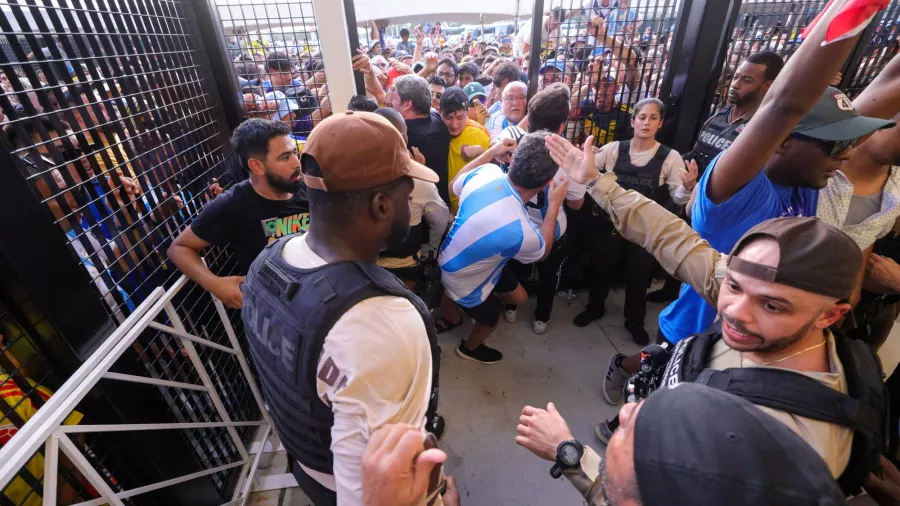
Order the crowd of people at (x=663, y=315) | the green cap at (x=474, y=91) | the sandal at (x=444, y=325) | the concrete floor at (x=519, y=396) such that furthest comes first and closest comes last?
1. the green cap at (x=474, y=91)
2. the sandal at (x=444, y=325)
3. the concrete floor at (x=519, y=396)
4. the crowd of people at (x=663, y=315)

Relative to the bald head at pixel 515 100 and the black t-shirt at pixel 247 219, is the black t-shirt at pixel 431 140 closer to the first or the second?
the bald head at pixel 515 100

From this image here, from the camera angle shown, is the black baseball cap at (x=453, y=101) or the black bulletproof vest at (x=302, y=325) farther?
the black baseball cap at (x=453, y=101)

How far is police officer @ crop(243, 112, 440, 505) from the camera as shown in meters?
0.88

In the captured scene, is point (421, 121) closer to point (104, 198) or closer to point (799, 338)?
point (104, 198)

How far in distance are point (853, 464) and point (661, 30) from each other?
3.55m

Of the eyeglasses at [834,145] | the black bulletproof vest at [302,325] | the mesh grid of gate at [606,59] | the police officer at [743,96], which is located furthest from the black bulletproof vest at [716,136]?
the black bulletproof vest at [302,325]

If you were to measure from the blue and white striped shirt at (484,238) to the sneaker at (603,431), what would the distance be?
45.1 inches

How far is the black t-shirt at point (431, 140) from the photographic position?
315 cm

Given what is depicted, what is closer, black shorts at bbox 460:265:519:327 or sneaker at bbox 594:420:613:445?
sneaker at bbox 594:420:613:445

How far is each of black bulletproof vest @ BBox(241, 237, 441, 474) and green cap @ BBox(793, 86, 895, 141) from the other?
1.60 metres

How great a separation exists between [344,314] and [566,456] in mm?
915

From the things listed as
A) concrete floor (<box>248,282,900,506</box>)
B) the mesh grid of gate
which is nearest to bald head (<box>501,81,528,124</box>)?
the mesh grid of gate

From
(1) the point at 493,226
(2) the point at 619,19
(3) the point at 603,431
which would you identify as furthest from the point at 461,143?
(3) the point at 603,431

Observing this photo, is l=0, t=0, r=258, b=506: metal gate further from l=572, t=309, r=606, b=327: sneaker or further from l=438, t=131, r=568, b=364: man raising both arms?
l=572, t=309, r=606, b=327: sneaker
